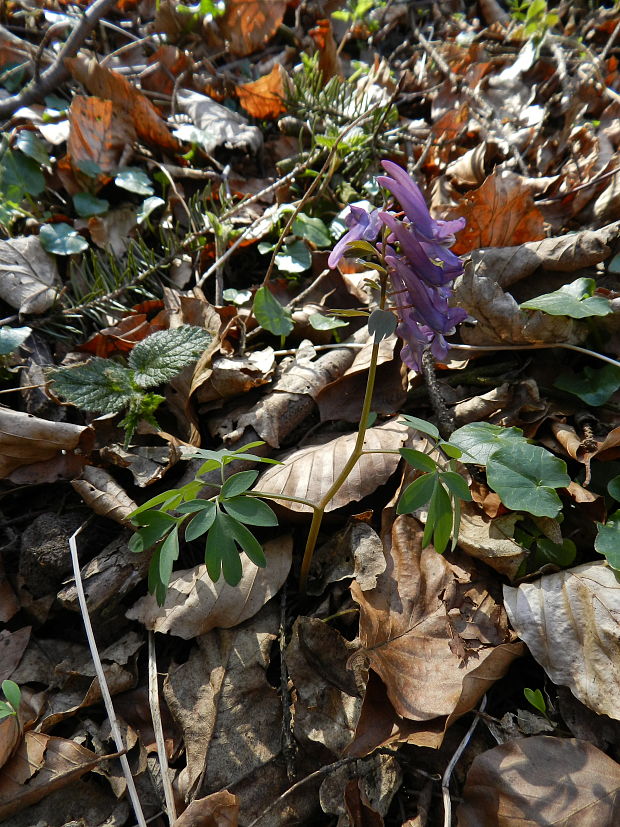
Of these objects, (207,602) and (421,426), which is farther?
(207,602)

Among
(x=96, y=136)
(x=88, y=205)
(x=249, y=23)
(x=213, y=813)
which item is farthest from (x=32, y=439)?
(x=249, y=23)

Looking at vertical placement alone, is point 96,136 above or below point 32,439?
above

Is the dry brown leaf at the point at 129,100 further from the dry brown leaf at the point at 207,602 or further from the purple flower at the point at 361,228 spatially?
the dry brown leaf at the point at 207,602

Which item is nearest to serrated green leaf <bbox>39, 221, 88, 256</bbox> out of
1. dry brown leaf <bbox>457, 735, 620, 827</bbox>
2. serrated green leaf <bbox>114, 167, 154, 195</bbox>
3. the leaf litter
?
the leaf litter

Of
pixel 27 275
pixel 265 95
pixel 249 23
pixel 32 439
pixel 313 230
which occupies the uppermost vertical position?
pixel 249 23

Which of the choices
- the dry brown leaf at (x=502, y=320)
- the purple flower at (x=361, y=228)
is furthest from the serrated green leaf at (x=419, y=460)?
the dry brown leaf at (x=502, y=320)

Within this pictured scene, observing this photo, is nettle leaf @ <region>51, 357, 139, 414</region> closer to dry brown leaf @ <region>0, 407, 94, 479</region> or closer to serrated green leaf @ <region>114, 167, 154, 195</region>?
dry brown leaf @ <region>0, 407, 94, 479</region>

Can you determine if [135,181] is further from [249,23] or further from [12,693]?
[12,693]
